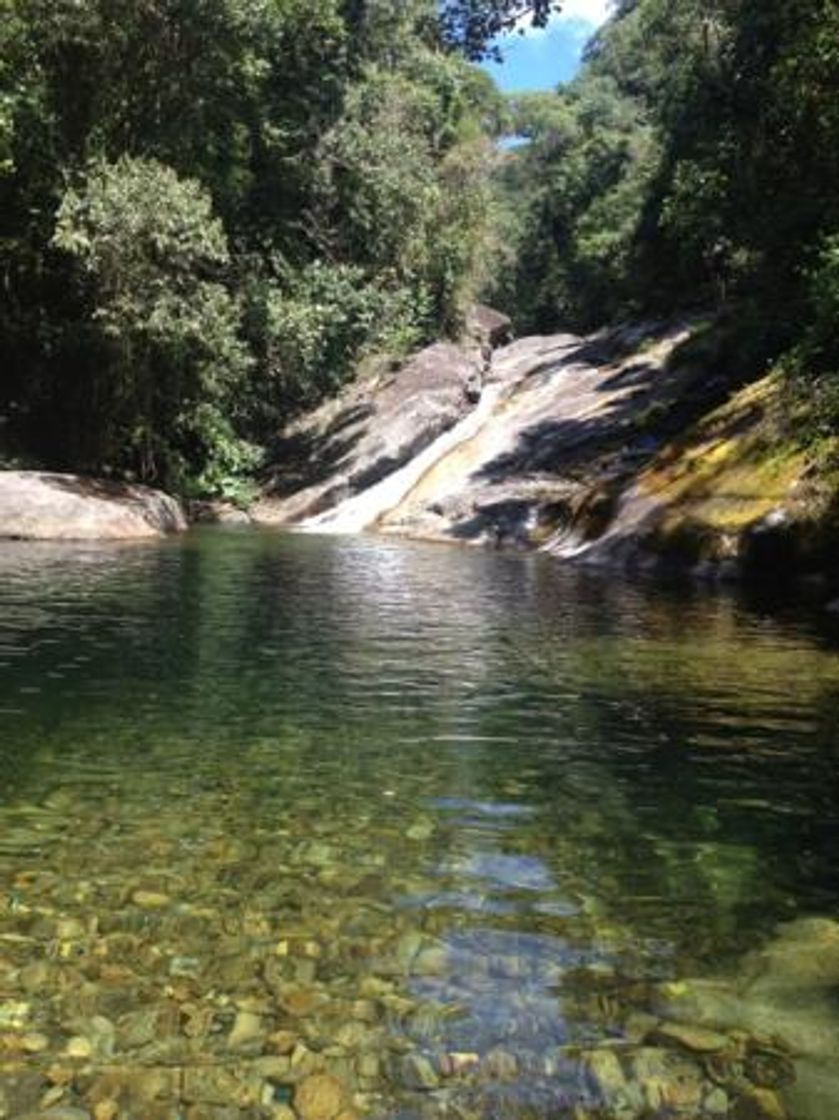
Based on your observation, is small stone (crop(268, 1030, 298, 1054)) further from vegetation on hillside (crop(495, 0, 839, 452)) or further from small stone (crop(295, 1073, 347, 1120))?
vegetation on hillside (crop(495, 0, 839, 452))

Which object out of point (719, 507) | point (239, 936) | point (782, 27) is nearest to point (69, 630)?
point (239, 936)

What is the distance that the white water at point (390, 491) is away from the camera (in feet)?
110

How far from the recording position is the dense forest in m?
23.9

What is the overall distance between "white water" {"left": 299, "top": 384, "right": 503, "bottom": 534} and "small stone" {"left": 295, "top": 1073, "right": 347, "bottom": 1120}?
2780 centimetres

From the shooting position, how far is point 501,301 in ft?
262

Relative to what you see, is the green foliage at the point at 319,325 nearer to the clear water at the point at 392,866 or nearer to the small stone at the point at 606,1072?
the clear water at the point at 392,866

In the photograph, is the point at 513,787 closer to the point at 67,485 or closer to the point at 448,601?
the point at 448,601

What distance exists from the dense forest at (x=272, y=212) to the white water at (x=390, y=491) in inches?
141

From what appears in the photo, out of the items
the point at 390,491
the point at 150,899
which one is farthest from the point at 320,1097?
the point at 390,491

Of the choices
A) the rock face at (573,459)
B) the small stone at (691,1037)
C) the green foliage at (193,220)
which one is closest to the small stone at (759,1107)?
the small stone at (691,1037)

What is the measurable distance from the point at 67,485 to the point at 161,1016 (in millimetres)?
23307

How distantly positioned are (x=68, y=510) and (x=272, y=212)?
51.9 ft

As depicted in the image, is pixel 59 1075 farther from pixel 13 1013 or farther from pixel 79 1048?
pixel 13 1013

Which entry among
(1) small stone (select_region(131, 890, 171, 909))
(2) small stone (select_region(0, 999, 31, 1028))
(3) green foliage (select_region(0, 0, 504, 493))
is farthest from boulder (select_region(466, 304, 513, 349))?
(2) small stone (select_region(0, 999, 31, 1028))
